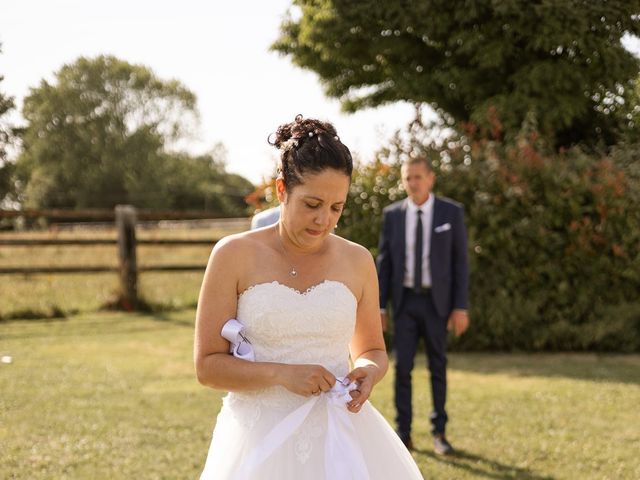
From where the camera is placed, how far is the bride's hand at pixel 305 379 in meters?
2.49

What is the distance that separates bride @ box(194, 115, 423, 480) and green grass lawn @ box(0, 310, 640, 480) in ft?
9.46

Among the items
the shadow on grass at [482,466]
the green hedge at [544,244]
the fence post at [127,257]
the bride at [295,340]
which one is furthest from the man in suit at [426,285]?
the fence post at [127,257]

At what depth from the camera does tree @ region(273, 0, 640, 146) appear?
389 inches

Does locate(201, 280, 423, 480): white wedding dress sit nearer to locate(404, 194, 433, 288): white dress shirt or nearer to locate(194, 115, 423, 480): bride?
locate(194, 115, 423, 480): bride

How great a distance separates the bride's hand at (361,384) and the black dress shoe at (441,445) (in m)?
3.39

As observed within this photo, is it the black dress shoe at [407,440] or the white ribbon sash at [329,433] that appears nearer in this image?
the white ribbon sash at [329,433]

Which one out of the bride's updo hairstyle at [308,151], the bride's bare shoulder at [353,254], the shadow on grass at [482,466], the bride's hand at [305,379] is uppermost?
the bride's updo hairstyle at [308,151]

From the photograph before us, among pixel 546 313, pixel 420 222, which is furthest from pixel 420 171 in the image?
pixel 546 313

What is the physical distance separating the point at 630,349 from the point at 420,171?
563 cm

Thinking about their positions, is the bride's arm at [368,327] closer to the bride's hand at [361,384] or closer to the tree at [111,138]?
the bride's hand at [361,384]

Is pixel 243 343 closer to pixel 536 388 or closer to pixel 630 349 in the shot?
pixel 536 388

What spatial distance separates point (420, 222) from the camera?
20.0 feet

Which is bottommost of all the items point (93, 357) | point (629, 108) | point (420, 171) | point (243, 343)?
point (93, 357)

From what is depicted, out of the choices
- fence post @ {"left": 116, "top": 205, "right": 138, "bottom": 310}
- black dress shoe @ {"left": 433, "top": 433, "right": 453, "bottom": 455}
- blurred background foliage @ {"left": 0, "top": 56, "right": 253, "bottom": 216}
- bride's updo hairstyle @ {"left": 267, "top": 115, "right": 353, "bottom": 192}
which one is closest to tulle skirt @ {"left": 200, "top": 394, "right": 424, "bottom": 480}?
bride's updo hairstyle @ {"left": 267, "top": 115, "right": 353, "bottom": 192}
